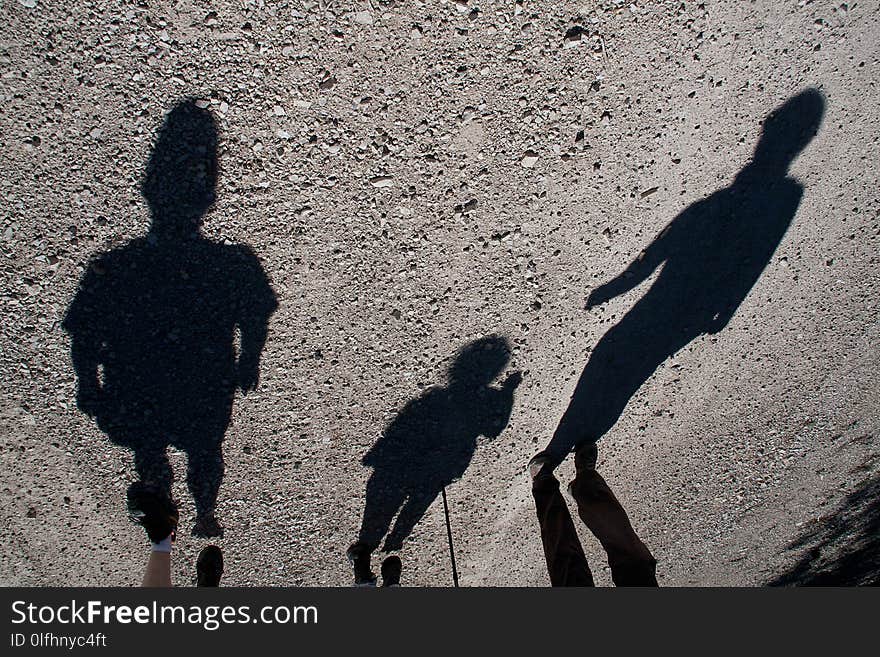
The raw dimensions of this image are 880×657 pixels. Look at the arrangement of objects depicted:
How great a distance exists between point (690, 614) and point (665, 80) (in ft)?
10.3

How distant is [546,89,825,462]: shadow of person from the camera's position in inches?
108

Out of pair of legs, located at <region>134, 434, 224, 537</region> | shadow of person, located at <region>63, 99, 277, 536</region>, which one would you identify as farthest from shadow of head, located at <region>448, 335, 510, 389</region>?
pair of legs, located at <region>134, 434, 224, 537</region>

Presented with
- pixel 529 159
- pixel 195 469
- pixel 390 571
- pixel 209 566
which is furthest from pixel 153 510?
pixel 529 159

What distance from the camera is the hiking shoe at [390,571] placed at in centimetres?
299

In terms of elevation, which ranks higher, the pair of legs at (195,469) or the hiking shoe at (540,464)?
the pair of legs at (195,469)

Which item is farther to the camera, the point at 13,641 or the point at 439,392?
the point at 439,392

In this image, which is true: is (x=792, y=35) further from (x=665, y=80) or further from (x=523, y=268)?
(x=523, y=268)

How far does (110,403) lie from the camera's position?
271 centimetres

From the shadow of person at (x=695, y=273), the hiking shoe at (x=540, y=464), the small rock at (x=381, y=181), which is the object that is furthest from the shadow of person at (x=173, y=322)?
the shadow of person at (x=695, y=273)

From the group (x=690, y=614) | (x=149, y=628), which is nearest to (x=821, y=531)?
(x=690, y=614)

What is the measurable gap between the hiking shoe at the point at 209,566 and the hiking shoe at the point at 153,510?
235 mm

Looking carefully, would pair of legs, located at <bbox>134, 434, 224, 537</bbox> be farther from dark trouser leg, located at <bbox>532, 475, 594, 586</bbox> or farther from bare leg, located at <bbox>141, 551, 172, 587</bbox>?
dark trouser leg, located at <bbox>532, 475, 594, 586</bbox>

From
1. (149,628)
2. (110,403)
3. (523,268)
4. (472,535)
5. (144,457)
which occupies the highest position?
(523,268)

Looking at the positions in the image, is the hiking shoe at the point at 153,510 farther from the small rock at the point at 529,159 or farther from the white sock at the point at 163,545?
the small rock at the point at 529,159
